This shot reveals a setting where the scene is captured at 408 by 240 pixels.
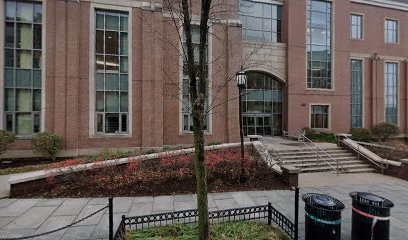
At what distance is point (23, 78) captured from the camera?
14602 mm

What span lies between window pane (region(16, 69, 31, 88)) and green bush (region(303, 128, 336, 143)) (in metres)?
22.0

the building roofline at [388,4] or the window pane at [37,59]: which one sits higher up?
the building roofline at [388,4]

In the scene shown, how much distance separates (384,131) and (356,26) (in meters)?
12.0

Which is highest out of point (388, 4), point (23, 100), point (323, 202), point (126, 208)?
point (388, 4)

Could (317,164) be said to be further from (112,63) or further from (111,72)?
(112,63)

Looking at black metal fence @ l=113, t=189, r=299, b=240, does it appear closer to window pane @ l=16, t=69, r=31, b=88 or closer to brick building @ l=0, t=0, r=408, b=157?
brick building @ l=0, t=0, r=408, b=157

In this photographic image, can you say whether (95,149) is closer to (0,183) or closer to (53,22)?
(0,183)

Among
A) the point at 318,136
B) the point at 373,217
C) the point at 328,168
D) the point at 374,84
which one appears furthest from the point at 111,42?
the point at 374,84

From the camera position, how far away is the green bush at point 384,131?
77.8ft

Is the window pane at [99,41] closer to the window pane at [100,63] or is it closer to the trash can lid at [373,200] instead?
the window pane at [100,63]

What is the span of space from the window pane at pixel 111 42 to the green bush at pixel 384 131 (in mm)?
25858

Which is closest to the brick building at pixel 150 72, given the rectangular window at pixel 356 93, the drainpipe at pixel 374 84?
the rectangular window at pixel 356 93

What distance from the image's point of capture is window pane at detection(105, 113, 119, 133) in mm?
15883

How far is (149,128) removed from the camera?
16062 millimetres
